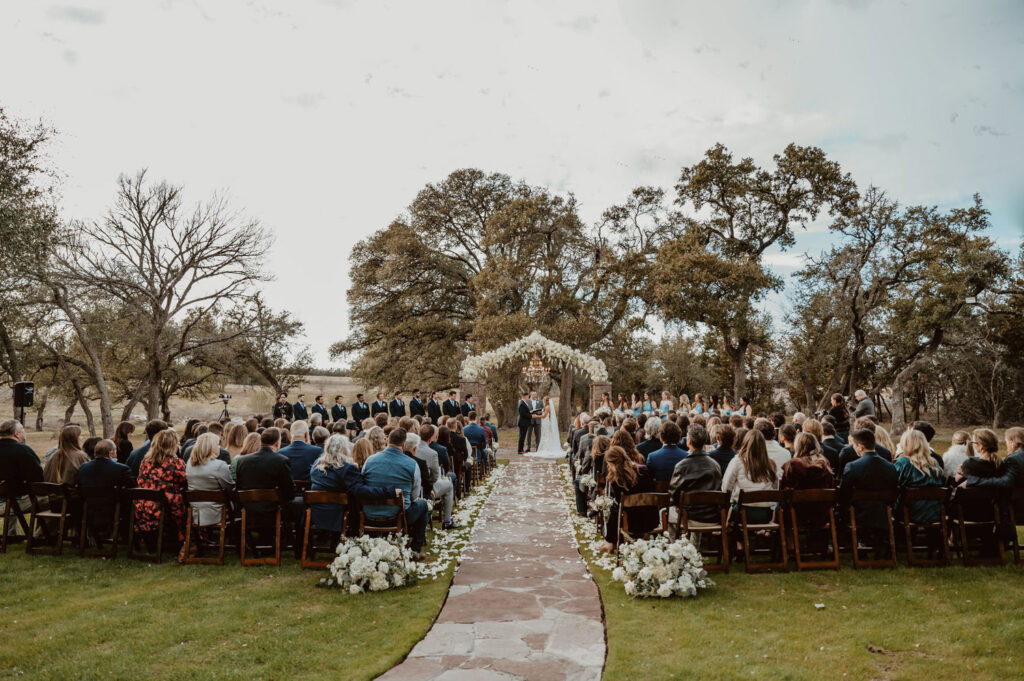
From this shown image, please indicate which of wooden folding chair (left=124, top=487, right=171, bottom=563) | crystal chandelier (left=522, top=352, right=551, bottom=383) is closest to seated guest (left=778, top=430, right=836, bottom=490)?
wooden folding chair (left=124, top=487, right=171, bottom=563)

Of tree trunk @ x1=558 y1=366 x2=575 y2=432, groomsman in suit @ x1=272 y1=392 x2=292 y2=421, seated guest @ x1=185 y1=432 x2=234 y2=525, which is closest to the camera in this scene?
seated guest @ x1=185 y1=432 x2=234 y2=525

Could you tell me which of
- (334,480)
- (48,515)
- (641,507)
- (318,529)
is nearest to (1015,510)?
(641,507)

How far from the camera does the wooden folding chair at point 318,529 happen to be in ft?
21.5

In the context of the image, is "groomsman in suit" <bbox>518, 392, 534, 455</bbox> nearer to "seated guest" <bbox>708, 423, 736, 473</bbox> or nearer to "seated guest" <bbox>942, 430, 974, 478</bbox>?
"seated guest" <bbox>708, 423, 736, 473</bbox>

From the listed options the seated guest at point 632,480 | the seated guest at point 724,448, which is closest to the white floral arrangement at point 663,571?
the seated guest at point 632,480

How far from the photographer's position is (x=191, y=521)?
23.2ft

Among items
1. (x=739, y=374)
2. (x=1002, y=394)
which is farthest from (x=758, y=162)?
(x=1002, y=394)

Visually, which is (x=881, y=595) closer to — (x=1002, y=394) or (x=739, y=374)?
(x=739, y=374)

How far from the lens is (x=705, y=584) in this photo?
19.4ft

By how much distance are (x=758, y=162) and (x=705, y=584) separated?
26475 mm

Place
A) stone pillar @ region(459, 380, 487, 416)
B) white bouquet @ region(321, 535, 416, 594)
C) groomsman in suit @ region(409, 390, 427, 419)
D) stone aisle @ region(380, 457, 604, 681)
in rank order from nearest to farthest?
stone aisle @ region(380, 457, 604, 681) < white bouquet @ region(321, 535, 416, 594) < groomsman in suit @ region(409, 390, 427, 419) < stone pillar @ region(459, 380, 487, 416)

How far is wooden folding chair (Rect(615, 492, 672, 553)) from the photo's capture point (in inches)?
260

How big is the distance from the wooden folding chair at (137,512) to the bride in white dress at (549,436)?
1226cm

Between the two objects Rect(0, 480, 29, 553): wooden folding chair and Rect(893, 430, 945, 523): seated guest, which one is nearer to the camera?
Rect(893, 430, 945, 523): seated guest
